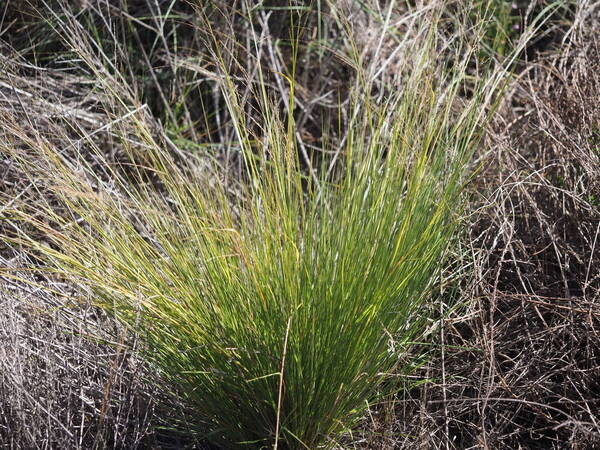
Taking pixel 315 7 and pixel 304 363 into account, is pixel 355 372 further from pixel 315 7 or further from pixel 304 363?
pixel 315 7

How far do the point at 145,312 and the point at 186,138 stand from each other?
1.36 metres

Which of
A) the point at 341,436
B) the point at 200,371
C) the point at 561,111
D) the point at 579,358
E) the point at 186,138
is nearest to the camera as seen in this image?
the point at 200,371

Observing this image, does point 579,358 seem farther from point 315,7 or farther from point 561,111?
point 315,7

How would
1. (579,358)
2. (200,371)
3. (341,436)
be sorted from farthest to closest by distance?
(579,358)
(341,436)
(200,371)

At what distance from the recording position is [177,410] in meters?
1.50

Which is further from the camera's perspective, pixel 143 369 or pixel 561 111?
pixel 561 111

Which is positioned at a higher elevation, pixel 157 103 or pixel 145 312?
pixel 145 312

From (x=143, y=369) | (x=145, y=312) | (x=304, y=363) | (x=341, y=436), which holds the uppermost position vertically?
(x=145, y=312)

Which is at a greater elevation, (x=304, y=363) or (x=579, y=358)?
(x=304, y=363)

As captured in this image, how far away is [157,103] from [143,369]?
1.33m

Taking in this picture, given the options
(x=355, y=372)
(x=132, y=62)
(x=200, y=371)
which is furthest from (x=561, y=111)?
(x=132, y=62)

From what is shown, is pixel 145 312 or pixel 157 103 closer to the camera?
pixel 145 312

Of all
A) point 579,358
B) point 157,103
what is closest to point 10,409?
point 579,358

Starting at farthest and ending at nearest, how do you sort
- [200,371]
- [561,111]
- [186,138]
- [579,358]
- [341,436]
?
1. [186,138]
2. [561,111]
3. [579,358]
4. [341,436]
5. [200,371]
